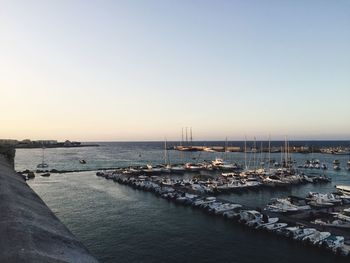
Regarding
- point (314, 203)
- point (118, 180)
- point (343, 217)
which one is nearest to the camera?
point (343, 217)

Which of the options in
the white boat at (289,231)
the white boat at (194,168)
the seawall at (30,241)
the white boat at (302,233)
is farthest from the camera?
the white boat at (194,168)

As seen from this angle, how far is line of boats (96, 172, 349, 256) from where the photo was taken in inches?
1189

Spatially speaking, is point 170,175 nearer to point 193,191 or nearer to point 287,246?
point 193,191

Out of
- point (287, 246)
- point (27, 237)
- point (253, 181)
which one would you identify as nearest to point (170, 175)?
point (253, 181)

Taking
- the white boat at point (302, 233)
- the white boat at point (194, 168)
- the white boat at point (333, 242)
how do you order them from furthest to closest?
the white boat at point (194, 168)
the white boat at point (302, 233)
the white boat at point (333, 242)

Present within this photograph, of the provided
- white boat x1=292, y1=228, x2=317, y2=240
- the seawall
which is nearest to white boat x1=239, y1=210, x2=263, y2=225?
white boat x1=292, y1=228, x2=317, y2=240

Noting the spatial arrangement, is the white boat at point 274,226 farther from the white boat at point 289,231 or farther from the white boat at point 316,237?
the white boat at point 316,237

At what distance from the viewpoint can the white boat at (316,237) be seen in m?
30.6

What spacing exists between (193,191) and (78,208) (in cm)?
1906

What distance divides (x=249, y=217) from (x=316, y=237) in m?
8.74

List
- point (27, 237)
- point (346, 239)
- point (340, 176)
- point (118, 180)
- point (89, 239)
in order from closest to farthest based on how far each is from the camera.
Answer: point (27, 237) → point (346, 239) → point (89, 239) → point (118, 180) → point (340, 176)

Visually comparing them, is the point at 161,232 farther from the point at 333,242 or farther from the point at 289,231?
the point at 333,242

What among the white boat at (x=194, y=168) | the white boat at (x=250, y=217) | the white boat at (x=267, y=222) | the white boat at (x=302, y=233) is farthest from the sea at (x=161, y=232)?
the white boat at (x=194, y=168)

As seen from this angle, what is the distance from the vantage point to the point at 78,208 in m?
47.4
